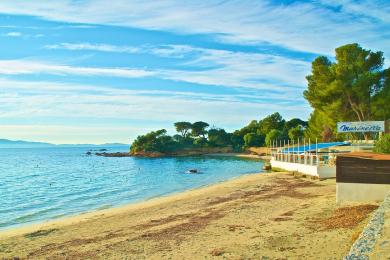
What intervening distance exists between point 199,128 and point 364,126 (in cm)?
11437

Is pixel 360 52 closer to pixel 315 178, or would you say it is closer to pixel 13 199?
pixel 315 178

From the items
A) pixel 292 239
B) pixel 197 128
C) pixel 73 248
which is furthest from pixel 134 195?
pixel 197 128

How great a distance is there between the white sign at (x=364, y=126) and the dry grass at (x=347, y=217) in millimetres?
18250

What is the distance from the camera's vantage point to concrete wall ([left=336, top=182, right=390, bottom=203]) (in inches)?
699

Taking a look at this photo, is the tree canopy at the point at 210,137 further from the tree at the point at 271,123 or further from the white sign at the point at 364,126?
the white sign at the point at 364,126

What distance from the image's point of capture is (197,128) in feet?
483

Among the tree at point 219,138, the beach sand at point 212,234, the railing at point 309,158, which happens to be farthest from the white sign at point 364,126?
the tree at point 219,138

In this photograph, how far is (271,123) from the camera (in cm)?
12388

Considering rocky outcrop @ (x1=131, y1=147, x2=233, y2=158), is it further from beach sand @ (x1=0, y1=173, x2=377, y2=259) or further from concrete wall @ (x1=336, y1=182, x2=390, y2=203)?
concrete wall @ (x1=336, y1=182, x2=390, y2=203)

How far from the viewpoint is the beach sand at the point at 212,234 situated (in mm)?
11586

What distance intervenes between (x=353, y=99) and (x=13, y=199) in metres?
40.6

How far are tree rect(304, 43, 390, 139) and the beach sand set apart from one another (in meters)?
31.9

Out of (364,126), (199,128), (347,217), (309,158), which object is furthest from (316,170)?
(199,128)

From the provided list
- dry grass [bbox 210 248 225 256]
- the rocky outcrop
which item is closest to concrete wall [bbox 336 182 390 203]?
dry grass [bbox 210 248 225 256]
